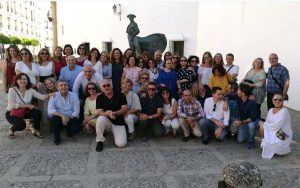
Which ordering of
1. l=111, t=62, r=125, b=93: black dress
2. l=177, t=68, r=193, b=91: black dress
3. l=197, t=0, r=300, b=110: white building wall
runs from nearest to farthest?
l=177, t=68, r=193, b=91: black dress, l=111, t=62, r=125, b=93: black dress, l=197, t=0, r=300, b=110: white building wall

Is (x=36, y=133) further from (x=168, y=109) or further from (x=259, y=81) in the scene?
(x=259, y=81)

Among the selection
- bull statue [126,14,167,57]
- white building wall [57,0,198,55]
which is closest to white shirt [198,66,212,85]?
bull statue [126,14,167,57]

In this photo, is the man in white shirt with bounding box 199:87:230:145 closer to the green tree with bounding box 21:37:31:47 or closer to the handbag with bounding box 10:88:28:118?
the handbag with bounding box 10:88:28:118

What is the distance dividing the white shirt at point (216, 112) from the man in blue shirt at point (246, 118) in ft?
0.65

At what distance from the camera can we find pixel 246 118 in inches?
232

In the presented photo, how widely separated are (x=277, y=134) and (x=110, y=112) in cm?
292

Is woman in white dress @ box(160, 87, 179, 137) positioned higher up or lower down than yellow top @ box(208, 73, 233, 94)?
lower down

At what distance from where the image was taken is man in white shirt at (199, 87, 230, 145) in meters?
5.90

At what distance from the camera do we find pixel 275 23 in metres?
10.1

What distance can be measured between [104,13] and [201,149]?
19417mm

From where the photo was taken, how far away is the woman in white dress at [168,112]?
20.4 feet

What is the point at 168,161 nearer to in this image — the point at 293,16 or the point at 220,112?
the point at 220,112

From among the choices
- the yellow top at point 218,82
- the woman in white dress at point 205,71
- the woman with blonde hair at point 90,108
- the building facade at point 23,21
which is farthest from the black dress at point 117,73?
the building facade at point 23,21

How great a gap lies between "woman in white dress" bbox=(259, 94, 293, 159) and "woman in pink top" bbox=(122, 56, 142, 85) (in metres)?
2.88
